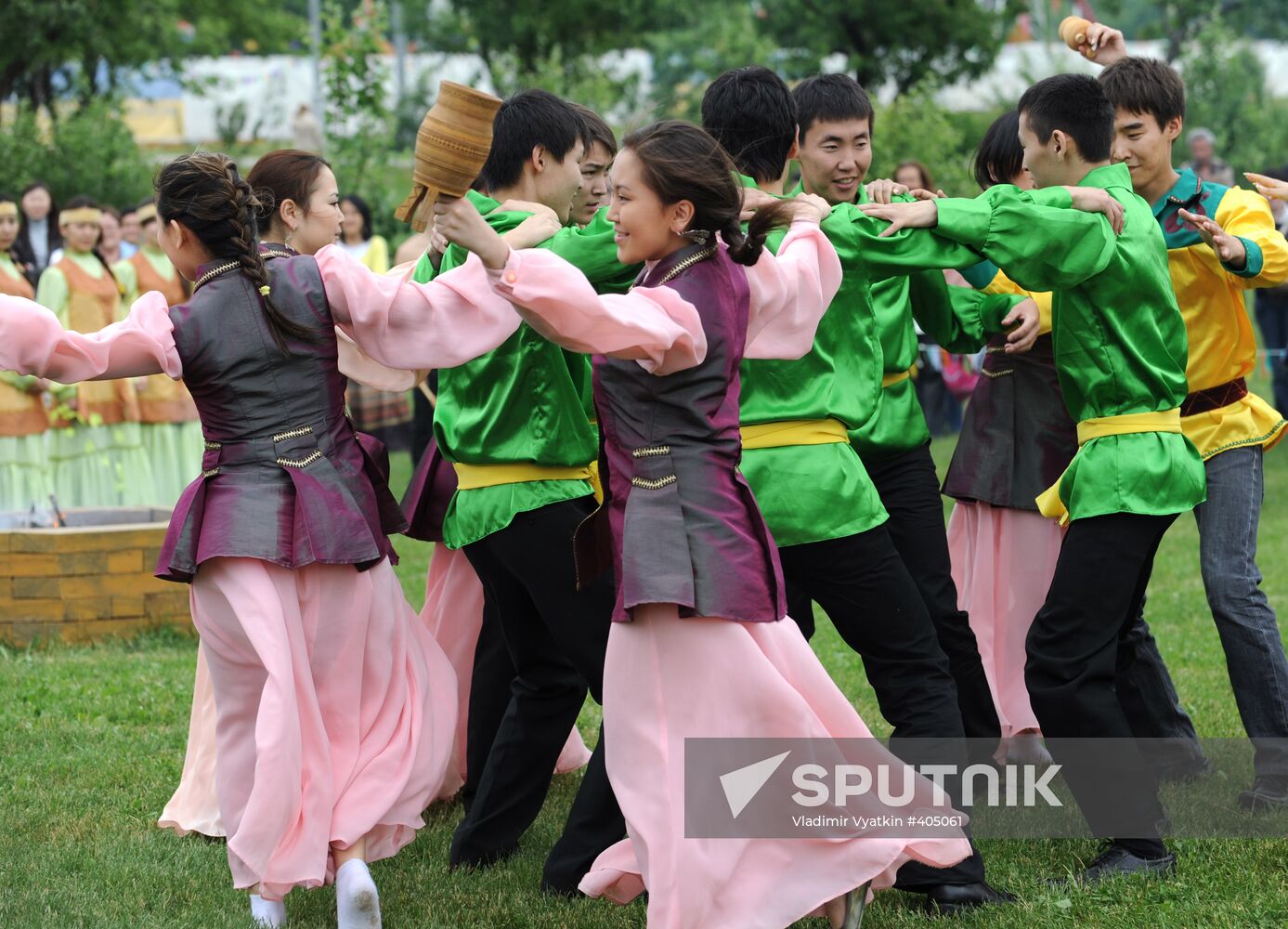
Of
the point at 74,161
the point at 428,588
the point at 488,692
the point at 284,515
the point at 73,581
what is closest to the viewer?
the point at 284,515

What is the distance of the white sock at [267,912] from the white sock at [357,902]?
27 cm

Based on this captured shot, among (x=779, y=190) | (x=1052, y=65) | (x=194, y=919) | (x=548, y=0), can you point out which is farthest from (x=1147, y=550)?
(x=1052, y=65)

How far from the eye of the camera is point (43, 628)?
722cm

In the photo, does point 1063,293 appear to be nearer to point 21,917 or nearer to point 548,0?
point 21,917

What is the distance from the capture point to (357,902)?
12.5 feet

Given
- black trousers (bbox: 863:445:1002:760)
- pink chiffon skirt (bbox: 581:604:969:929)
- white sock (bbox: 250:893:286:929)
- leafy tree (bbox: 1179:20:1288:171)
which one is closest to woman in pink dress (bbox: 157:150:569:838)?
white sock (bbox: 250:893:286:929)

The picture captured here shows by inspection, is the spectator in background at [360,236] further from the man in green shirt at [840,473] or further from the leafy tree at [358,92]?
the man in green shirt at [840,473]

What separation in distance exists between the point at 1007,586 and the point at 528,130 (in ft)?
7.57

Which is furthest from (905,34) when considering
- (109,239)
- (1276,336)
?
(109,239)

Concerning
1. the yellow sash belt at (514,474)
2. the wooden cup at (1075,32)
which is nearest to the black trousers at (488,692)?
the yellow sash belt at (514,474)

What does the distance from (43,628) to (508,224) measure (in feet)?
13.6

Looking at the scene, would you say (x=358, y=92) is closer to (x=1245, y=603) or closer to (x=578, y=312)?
(x=1245, y=603)

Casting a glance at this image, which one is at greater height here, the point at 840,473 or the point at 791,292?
the point at 791,292

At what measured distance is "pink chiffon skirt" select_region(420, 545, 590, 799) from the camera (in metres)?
5.19
